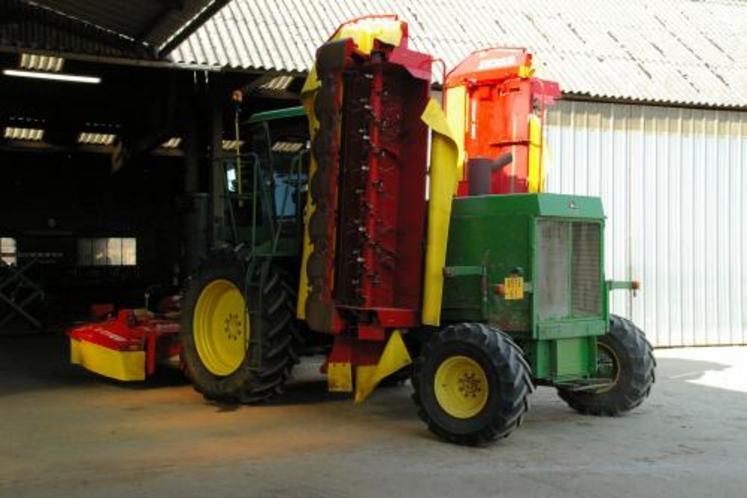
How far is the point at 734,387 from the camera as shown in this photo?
34.1 feet

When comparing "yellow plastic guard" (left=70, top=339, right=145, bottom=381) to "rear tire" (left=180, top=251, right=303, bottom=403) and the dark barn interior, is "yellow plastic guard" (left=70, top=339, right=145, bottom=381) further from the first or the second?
the dark barn interior

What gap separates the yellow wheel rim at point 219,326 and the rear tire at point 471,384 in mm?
2409

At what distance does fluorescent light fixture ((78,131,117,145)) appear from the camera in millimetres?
21906

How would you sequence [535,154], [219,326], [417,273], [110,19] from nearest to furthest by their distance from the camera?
1. [417,273]
2. [219,326]
3. [535,154]
4. [110,19]

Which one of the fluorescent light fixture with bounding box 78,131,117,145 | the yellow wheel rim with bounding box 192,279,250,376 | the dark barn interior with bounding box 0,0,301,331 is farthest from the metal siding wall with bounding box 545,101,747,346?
the fluorescent light fixture with bounding box 78,131,117,145

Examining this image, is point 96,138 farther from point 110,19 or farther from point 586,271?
point 586,271

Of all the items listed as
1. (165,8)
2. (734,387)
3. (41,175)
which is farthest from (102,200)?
(734,387)

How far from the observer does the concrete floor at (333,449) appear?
5758 millimetres

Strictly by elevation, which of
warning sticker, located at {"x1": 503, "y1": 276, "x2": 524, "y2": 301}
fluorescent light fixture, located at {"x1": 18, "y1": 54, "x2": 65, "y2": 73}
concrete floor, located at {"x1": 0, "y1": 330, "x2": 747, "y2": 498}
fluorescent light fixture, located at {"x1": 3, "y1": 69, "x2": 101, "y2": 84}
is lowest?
concrete floor, located at {"x1": 0, "y1": 330, "x2": 747, "y2": 498}

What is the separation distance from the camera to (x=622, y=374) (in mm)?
8250

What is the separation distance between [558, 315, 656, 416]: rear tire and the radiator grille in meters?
0.51

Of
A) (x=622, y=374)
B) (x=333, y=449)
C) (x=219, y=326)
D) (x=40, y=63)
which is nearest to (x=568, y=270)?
(x=622, y=374)

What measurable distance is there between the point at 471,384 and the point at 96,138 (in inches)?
718

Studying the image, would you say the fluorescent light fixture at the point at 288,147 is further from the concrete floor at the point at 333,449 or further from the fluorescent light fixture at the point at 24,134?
the fluorescent light fixture at the point at 24,134
